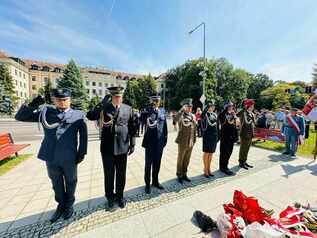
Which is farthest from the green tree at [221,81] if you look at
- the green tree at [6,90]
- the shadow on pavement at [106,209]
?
the shadow on pavement at [106,209]

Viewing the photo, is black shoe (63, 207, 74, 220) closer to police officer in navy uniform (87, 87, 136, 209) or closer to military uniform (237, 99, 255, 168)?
police officer in navy uniform (87, 87, 136, 209)

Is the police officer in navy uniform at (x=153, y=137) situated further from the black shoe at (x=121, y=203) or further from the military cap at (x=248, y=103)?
the military cap at (x=248, y=103)

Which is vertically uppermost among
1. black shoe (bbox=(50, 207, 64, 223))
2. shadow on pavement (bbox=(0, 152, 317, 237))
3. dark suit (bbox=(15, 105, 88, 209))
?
dark suit (bbox=(15, 105, 88, 209))

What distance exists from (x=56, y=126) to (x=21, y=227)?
1591 mm

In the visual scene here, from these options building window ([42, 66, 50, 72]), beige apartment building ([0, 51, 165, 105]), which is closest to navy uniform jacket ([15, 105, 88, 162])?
beige apartment building ([0, 51, 165, 105])

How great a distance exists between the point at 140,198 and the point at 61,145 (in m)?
1.80

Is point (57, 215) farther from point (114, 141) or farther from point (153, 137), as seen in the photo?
point (153, 137)

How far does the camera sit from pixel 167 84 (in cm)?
5128

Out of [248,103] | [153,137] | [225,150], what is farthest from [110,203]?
[248,103]

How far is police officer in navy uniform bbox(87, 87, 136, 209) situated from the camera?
287cm

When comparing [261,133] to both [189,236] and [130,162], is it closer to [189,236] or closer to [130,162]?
[130,162]

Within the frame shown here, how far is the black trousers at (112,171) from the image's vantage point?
2.93 metres

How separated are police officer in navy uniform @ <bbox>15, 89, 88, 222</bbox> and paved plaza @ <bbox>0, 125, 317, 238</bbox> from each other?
1.29 feet

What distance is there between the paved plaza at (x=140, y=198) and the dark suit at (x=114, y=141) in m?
0.54
